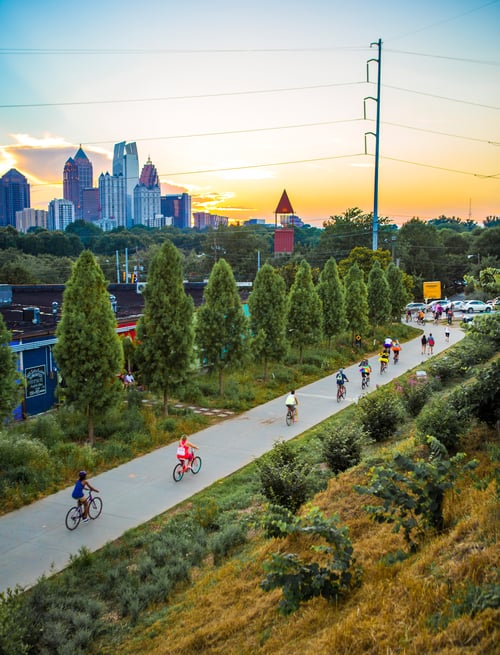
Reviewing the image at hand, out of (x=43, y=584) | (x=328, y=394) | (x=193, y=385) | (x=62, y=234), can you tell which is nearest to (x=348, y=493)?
(x=43, y=584)

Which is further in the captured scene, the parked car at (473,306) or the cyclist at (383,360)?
the parked car at (473,306)

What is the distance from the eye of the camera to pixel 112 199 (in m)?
160

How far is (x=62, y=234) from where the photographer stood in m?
74.8

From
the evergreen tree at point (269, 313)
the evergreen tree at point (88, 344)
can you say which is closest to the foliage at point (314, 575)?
the evergreen tree at point (88, 344)

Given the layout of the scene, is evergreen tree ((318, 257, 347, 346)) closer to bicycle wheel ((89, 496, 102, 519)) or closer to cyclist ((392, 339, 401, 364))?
cyclist ((392, 339, 401, 364))

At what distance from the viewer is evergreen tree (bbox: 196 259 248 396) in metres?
22.0

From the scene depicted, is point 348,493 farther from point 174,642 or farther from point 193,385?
point 193,385

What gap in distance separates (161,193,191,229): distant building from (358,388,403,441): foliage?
17208 cm

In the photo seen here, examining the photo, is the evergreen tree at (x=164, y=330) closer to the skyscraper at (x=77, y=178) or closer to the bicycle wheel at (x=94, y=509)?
the bicycle wheel at (x=94, y=509)

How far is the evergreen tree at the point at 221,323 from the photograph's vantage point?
72.0ft

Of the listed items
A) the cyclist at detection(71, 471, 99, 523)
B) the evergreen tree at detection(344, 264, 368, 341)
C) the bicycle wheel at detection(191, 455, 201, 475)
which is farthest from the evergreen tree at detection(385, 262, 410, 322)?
the cyclist at detection(71, 471, 99, 523)

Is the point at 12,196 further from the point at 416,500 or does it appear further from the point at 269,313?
the point at 416,500

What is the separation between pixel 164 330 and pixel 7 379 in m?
6.42

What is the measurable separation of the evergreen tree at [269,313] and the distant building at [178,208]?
160 meters
